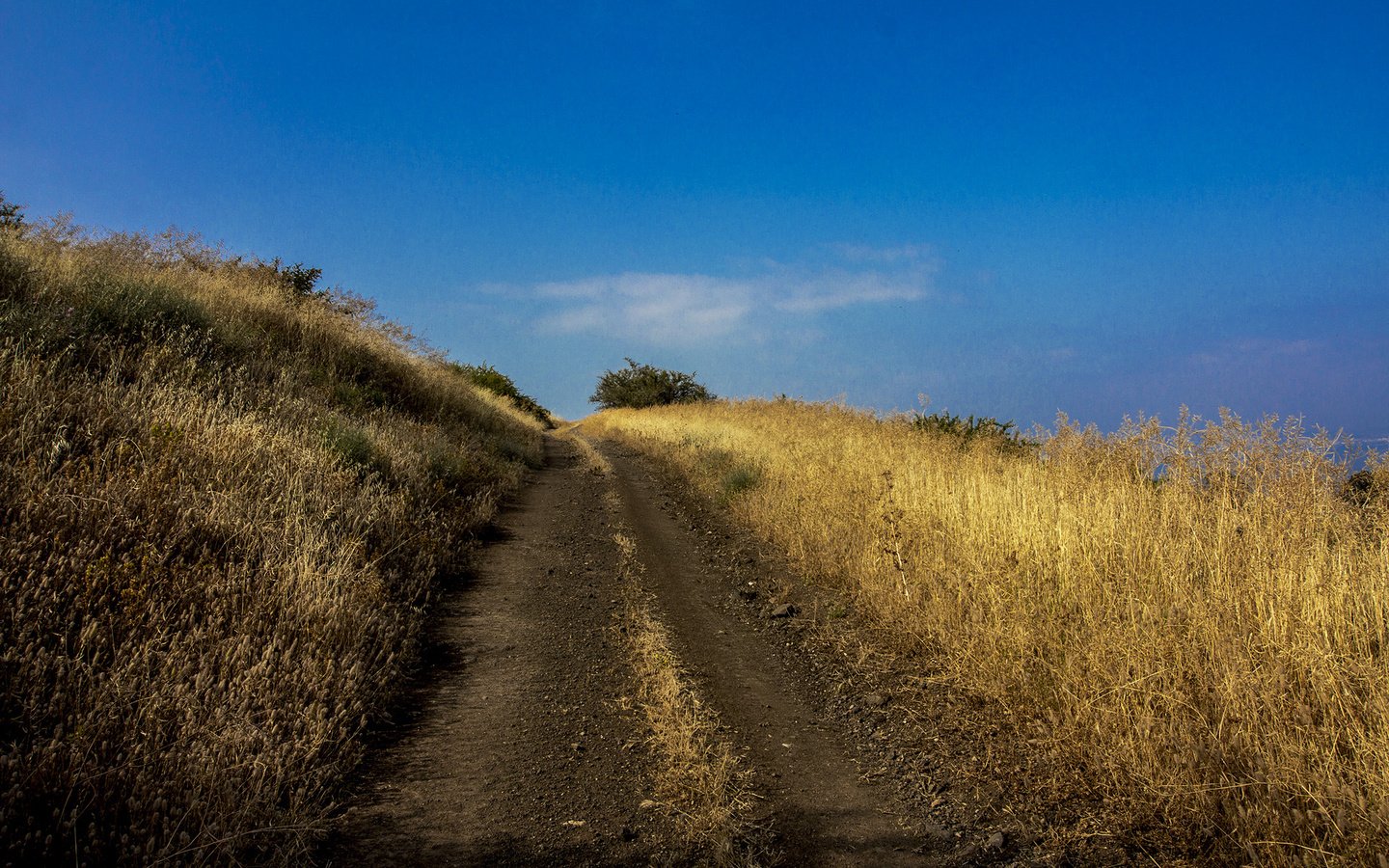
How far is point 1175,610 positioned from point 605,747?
3.84 metres

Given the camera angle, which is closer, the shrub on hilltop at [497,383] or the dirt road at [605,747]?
the dirt road at [605,747]

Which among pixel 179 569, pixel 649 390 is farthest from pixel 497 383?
pixel 179 569

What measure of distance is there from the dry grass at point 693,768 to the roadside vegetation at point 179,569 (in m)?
1.81

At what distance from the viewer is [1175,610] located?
4.68 m

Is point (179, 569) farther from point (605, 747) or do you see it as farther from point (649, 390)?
point (649, 390)

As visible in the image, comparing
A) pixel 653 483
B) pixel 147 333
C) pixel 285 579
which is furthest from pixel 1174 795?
pixel 653 483

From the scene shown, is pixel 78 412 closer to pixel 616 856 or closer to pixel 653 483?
pixel 616 856

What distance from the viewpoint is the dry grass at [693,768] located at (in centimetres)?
357

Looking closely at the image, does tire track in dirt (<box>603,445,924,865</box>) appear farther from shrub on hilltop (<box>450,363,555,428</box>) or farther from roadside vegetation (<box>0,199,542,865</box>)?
shrub on hilltop (<box>450,363,555,428</box>)

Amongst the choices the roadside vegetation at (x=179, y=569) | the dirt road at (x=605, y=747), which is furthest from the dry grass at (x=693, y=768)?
the roadside vegetation at (x=179, y=569)

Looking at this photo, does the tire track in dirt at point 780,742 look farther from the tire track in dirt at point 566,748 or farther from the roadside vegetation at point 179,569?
the roadside vegetation at point 179,569

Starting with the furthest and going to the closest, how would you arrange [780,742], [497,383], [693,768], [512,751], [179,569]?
[497,383] < [179,569] < [780,742] < [512,751] < [693,768]

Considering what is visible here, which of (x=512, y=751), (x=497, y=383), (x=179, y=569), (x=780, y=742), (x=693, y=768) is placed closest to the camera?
(x=693, y=768)

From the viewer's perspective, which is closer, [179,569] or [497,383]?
[179,569]
